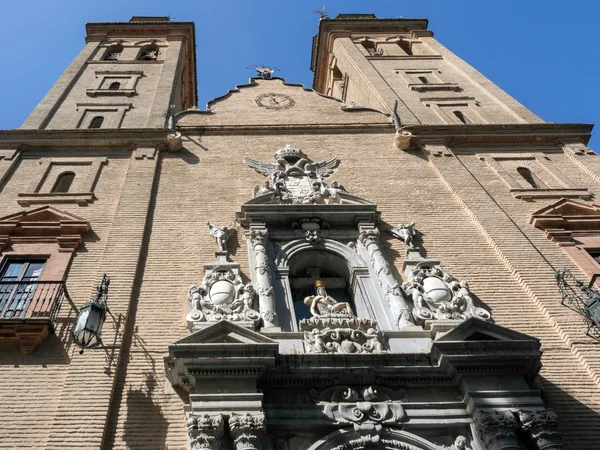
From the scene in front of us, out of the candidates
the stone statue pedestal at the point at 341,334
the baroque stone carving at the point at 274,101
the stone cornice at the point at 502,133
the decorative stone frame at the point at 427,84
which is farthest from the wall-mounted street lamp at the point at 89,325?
the decorative stone frame at the point at 427,84

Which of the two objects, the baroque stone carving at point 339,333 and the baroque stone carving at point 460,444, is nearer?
the baroque stone carving at point 460,444

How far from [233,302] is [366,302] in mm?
2227

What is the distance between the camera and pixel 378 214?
39.7 feet

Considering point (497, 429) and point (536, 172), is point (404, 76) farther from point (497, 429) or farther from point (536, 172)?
point (497, 429)

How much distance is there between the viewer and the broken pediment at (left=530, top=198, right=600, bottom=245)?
12047 millimetres

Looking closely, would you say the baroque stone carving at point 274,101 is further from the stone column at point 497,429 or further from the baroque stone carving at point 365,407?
the stone column at point 497,429

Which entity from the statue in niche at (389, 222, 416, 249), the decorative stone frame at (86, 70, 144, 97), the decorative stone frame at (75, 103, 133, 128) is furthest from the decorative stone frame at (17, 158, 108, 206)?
the statue in niche at (389, 222, 416, 249)

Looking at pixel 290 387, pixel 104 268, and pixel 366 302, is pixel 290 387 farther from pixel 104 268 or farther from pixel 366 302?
pixel 104 268

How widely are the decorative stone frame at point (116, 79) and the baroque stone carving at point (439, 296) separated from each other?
12.1 m

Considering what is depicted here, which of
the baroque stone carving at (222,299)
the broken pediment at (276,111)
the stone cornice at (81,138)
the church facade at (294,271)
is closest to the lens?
the church facade at (294,271)

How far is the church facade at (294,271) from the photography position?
25.4 ft

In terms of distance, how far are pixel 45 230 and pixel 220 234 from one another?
129 inches

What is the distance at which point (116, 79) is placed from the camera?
19.8 metres

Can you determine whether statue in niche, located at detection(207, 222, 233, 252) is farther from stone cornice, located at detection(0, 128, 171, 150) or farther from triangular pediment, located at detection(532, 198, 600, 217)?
triangular pediment, located at detection(532, 198, 600, 217)
